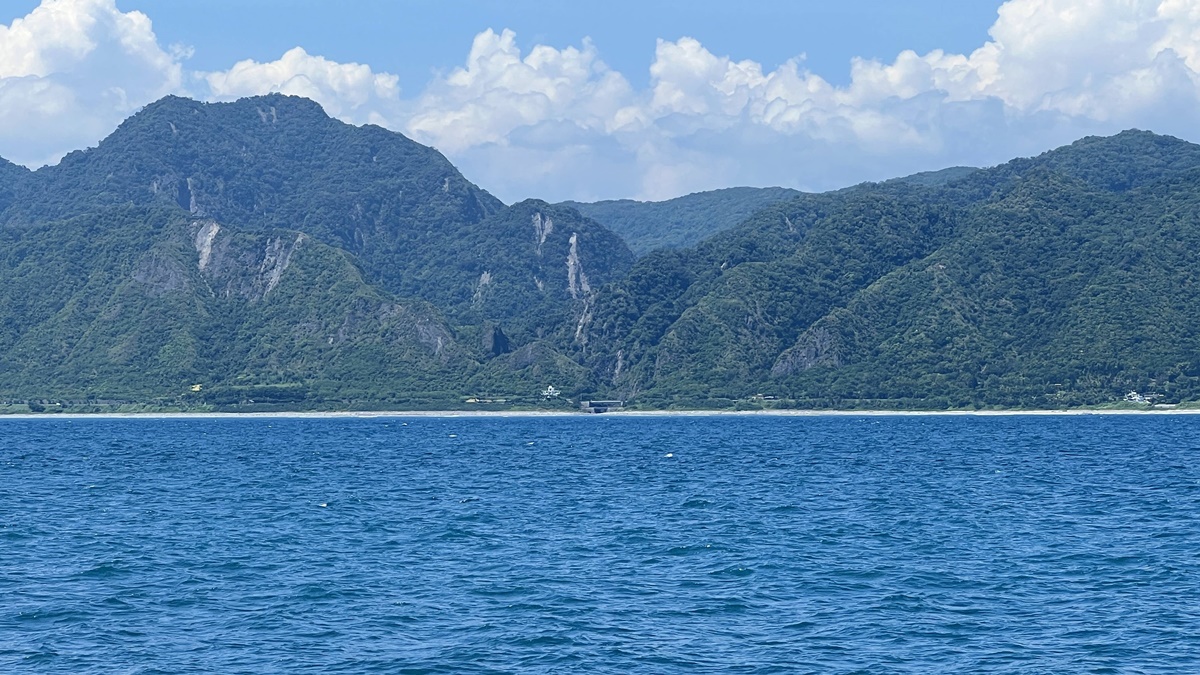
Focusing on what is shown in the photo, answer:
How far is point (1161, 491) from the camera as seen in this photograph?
99750 mm

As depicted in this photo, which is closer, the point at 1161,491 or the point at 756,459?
the point at 1161,491

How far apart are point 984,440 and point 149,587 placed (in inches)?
5742

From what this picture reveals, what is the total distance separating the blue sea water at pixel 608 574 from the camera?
46.4 meters

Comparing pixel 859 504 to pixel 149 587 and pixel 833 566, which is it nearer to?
pixel 833 566

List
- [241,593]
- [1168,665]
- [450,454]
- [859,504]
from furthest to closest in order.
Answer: [450,454] < [859,504] < [241,593] < [1168,665]

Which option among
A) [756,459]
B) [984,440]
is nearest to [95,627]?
[756,459]

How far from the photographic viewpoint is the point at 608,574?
62031mm

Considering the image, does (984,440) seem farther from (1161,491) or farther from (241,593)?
(241,593)

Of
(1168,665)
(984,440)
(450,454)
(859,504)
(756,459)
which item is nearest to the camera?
(1168,665)

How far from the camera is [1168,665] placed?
44.1 metres

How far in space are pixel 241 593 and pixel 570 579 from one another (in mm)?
13515

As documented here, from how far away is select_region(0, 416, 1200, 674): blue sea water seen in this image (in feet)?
152

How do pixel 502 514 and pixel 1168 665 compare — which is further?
pixel 502 514

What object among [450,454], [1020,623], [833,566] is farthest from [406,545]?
[450,454]
